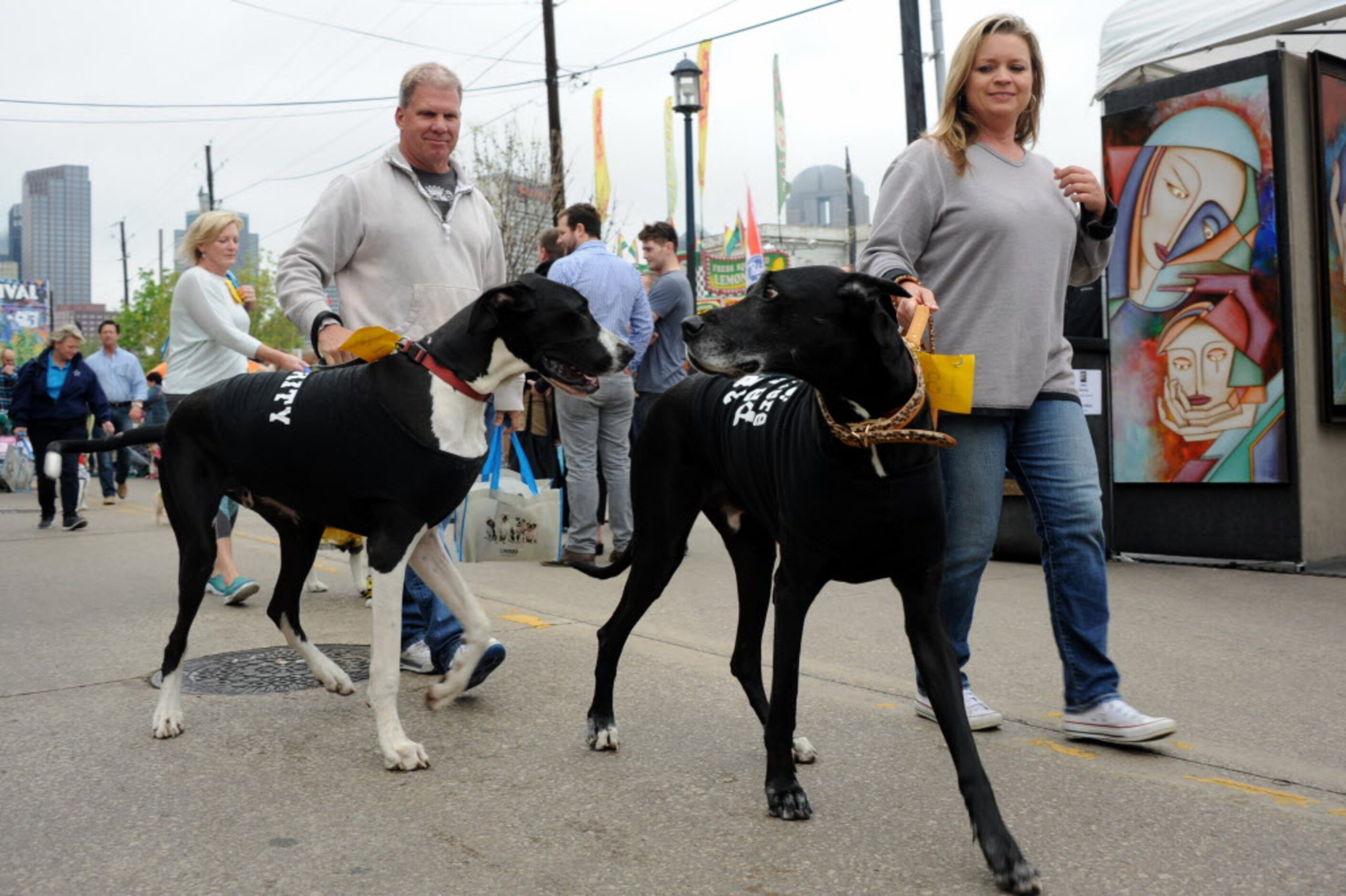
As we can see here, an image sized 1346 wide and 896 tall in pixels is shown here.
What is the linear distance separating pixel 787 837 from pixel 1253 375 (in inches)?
A: 223

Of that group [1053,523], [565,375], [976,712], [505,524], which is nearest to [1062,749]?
[976,712]

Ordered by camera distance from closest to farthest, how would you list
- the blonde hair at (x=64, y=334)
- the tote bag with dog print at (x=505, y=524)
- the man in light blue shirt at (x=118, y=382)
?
the tote bag with dog print at (x=505, y=524) → the blonde hair at (x=64, y=334) → the man in light blue shirt at (x=118, y=382)

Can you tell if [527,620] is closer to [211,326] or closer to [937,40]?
[211,326]

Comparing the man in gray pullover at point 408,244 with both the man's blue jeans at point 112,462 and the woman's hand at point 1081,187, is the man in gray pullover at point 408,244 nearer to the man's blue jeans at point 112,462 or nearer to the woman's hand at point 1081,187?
the woman's hand at point 1081,187

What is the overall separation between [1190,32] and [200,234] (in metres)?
5.96

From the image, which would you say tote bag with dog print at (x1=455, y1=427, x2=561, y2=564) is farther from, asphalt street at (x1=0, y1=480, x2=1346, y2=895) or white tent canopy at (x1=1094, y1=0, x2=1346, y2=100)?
white tent canopy at (x1=1094, y1=0, x2=1346, y2=100)

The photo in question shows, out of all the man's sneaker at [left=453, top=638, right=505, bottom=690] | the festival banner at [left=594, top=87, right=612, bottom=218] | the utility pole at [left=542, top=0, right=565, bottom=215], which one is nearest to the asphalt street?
the man's sneaker at [left=453, top=638, right=505, bottom=690]

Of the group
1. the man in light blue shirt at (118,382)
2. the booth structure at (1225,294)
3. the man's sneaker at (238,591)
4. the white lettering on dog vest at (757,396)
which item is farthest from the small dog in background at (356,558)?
the man in light blue shirt at (118,382)

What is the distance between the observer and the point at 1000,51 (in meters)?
3.71

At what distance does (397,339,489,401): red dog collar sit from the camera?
3.72 metres

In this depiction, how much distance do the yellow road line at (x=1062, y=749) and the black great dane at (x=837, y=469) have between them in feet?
3.23

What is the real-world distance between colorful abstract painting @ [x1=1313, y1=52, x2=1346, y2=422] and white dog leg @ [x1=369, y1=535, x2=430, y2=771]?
20.0 ft

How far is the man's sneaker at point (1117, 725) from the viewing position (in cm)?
366

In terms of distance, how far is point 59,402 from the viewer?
1124cm
